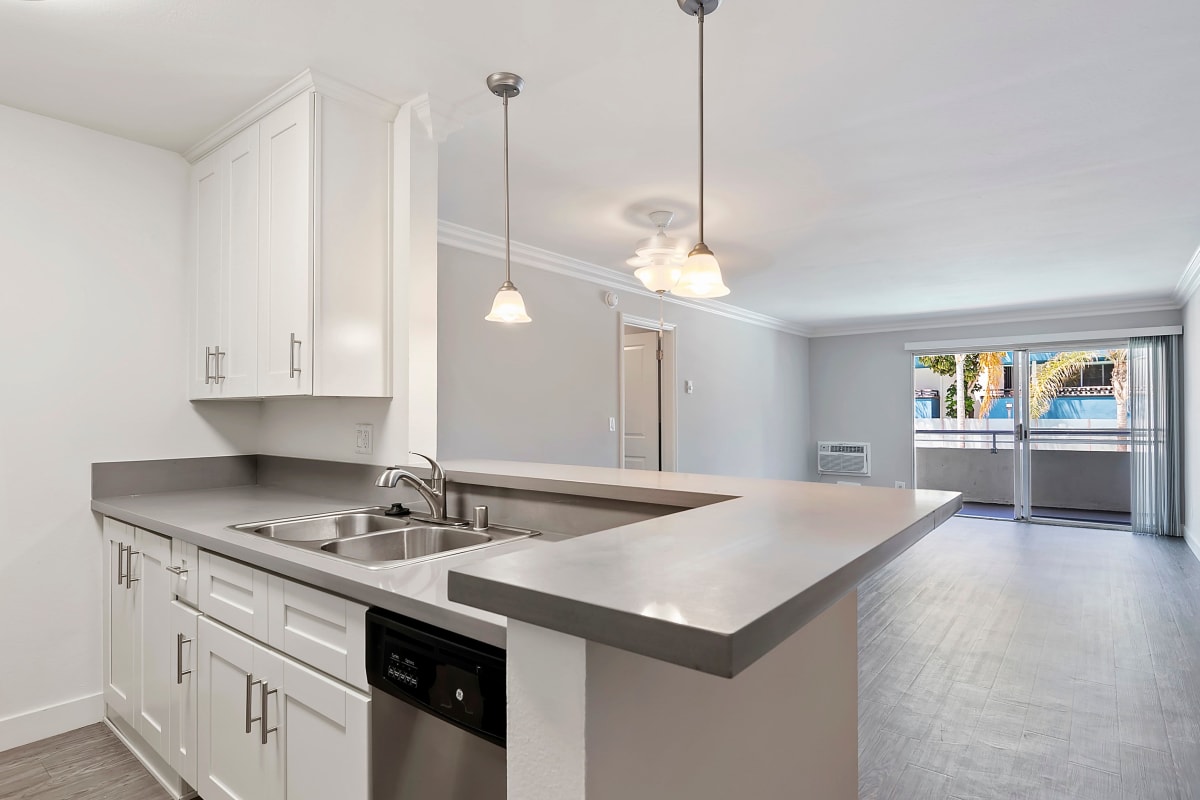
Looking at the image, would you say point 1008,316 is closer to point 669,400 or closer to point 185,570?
point 669,400

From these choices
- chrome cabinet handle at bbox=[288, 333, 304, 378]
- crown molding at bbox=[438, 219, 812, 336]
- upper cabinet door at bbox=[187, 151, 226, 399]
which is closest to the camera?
chrome cabinet handle at bbox=[288, 333, 304, 378]

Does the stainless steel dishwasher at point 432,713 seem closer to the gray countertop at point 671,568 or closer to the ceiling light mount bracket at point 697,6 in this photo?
the gray countertop at point 671,568

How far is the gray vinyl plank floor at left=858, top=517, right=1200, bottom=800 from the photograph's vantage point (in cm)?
218

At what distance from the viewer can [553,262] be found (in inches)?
176

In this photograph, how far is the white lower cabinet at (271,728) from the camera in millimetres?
1301

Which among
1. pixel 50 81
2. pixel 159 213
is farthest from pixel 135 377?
pixel 50 81

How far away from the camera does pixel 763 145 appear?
8.70 feet

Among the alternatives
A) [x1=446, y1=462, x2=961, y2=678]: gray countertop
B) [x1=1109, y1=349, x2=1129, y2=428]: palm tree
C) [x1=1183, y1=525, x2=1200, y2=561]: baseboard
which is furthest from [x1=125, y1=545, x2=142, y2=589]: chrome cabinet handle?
[x1=1109, y1=349, x2=1129, y2=428]: palm tree

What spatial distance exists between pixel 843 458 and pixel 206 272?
23.9 feet

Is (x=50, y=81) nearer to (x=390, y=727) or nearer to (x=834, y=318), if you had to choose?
(x=390, y=727)

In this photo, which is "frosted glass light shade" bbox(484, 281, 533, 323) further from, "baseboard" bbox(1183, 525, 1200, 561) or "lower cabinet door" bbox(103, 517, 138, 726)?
"baseboard" bbox(1183, 525, 1200, 561)

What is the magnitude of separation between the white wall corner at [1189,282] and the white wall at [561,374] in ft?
11.6

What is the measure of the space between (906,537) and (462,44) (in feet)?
5.99

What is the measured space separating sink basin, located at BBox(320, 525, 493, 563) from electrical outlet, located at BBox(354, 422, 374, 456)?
0.54 meters
